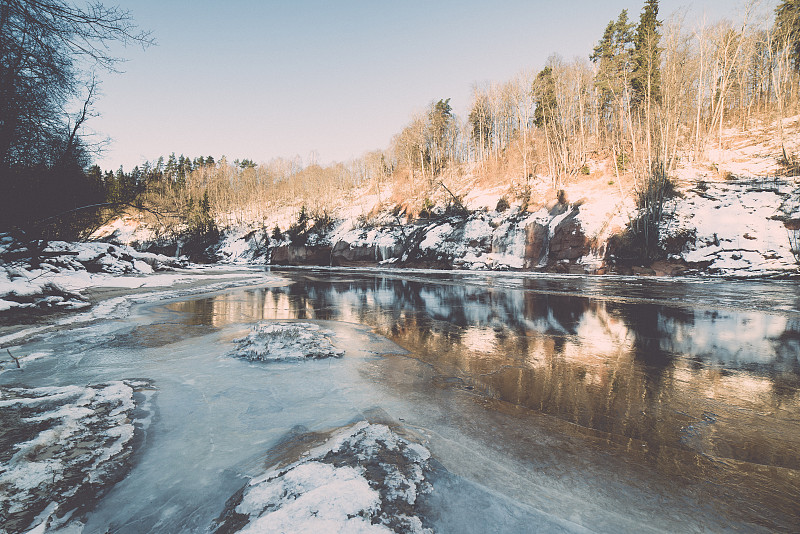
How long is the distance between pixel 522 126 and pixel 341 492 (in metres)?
47.0

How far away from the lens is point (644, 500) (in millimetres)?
2293

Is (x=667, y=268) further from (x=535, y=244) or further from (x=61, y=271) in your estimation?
(x=61, y=271)

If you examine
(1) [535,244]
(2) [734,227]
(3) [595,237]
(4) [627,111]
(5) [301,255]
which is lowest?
(5) [301,255]

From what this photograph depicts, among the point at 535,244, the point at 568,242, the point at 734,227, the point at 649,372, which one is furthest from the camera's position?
the point at 535,244

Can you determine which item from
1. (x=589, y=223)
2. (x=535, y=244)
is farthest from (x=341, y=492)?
(x=535, y=244)

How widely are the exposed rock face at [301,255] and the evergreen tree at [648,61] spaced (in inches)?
1576

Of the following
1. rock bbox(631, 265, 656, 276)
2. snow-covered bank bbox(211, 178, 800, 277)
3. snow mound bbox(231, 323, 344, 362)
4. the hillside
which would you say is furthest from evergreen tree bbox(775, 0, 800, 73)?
snow mound bbox(231, 323, 344, 362)

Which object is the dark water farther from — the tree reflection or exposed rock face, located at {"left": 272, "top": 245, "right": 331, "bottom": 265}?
exposed rock face, located at {"left": 272, "top": 245, "right": 331, "bottom": 265}

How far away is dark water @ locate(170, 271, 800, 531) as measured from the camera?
2.69 m

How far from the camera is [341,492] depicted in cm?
222

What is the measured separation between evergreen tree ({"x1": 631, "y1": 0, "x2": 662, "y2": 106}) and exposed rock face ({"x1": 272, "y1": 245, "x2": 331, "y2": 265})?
4004 cm

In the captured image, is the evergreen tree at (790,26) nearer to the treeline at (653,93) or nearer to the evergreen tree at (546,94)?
the treeline at (653,93)

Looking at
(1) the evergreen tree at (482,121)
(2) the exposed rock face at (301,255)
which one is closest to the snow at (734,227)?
(1) the evergreen tree at (482,121)

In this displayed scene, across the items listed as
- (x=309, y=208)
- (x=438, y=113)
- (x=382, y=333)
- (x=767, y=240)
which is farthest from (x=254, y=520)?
(x=309, y=208)
